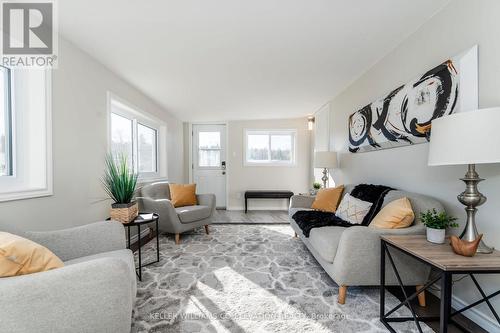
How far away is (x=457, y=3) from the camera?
1.55 m

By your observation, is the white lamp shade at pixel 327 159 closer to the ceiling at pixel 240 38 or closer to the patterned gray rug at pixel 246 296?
the ceiling at pixel 240 38

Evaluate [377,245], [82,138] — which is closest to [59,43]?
[82,138]

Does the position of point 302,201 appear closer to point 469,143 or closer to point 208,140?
point 469,143

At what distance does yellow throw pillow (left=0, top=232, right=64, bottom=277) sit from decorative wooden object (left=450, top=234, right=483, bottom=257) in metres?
1.99

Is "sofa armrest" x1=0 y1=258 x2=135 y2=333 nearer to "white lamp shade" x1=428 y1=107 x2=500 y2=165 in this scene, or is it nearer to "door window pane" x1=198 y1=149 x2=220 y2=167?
"white lamp shade" x1=428 y1=107 x2=500 y2=165

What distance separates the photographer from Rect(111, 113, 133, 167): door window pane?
2.90 meters

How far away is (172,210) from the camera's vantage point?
115 inches

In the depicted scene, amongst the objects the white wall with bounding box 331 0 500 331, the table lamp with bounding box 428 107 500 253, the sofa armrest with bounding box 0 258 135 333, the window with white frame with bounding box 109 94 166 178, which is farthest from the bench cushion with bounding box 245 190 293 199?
the sofa armrest with bounding box 0 258 135 333

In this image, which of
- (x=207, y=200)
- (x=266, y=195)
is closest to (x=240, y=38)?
(x=207, y=200)

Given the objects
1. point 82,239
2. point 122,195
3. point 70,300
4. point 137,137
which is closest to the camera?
point 70,300

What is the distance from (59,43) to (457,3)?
311 centimetres

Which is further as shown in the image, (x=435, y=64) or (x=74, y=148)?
(x=74, y=148)

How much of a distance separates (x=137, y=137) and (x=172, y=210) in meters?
1.42

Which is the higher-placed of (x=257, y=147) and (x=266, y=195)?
(x=257, y=147)
